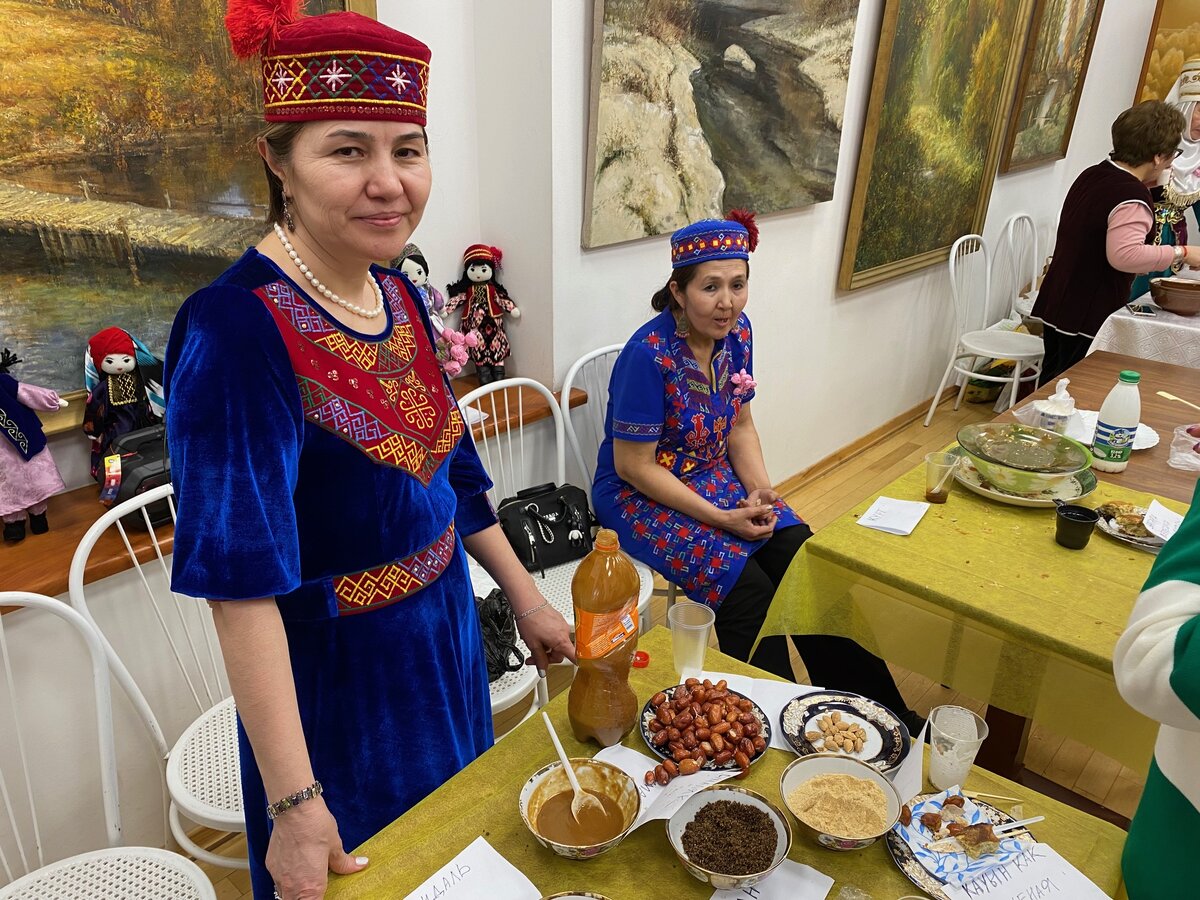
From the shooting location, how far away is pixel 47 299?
1.59 meters

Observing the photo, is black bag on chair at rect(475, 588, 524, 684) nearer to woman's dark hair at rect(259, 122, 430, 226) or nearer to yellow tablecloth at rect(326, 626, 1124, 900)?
yellow tablecloth at rect(326, 626, 1124, 900)

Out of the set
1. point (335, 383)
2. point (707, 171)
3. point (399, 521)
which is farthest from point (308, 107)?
point (707, 171)

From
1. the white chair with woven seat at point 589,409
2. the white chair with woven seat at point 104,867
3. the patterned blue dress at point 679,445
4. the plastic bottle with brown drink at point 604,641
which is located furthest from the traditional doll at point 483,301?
the plastic bottle with brown drink at point 604,641

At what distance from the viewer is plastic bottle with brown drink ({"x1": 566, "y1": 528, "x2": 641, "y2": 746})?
3.26 ft

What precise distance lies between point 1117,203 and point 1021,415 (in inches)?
58.8

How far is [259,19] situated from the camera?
889 mm

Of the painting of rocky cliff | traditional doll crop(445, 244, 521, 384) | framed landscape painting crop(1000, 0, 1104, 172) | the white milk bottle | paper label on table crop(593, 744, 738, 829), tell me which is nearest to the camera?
paper label on table crop(593, 744, 738, 829)

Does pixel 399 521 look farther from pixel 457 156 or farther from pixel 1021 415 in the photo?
pixel 1021 415

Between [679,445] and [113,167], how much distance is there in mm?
1451

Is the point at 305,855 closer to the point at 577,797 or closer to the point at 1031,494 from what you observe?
the point at 577,797

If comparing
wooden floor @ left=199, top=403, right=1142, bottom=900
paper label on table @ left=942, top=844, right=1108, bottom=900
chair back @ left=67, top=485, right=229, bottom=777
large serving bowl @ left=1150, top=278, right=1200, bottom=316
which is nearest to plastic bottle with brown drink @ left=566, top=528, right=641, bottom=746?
paper label on table @ left=942, top=844, right=1108, bottom=900

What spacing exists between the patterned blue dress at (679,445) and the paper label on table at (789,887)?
1.18 m

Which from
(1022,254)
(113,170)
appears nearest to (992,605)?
(113,170)

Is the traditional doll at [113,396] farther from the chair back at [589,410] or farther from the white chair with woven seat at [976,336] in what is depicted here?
the white chair with woven seat at [976,336]
